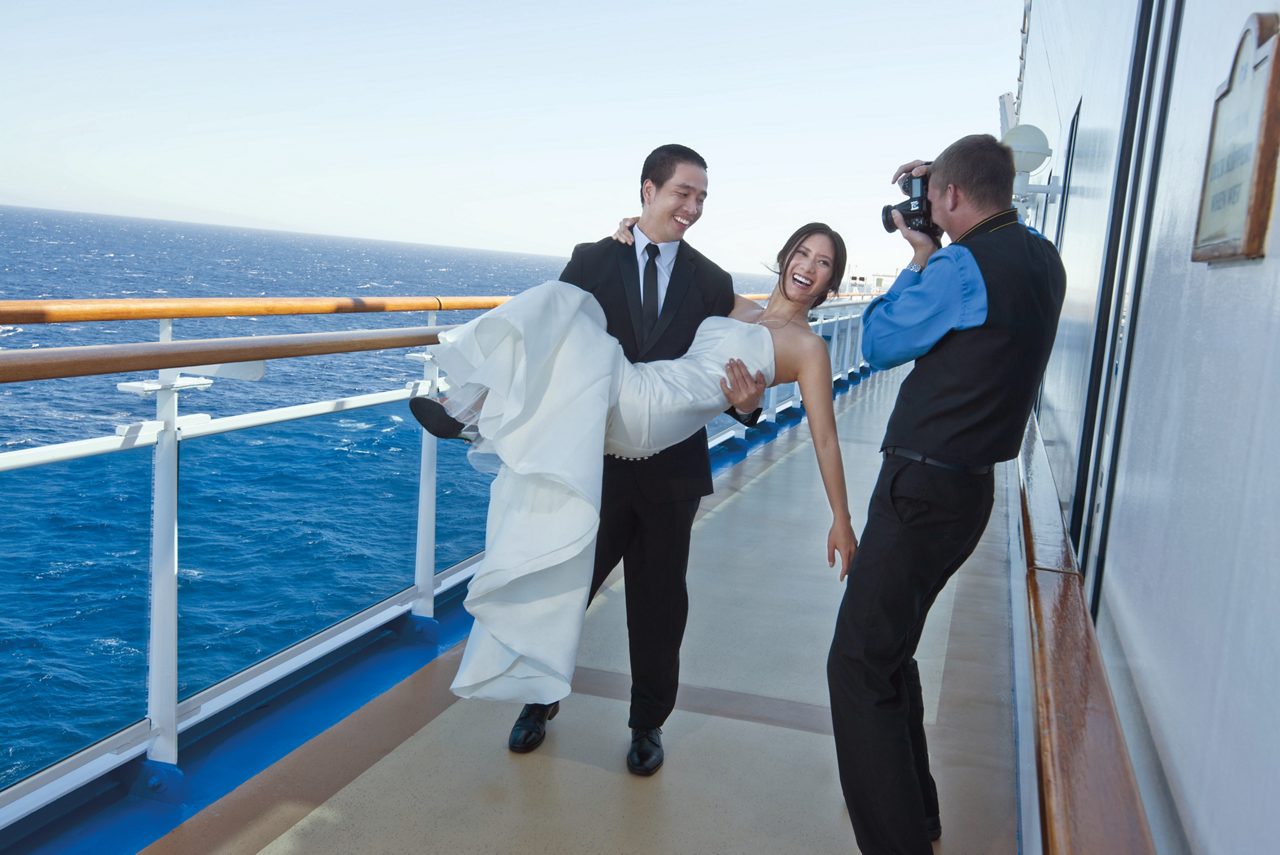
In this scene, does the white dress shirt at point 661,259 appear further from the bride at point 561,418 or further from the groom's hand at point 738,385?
the groom's hand at point 738,385

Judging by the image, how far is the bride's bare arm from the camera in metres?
2.13

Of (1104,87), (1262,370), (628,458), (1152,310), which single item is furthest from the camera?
(1104,87)

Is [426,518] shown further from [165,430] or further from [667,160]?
[667,160]

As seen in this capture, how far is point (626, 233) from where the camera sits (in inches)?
94.7

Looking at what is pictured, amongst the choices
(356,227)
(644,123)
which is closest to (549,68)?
(644,123)

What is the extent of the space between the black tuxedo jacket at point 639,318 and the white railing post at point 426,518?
88 centimetres

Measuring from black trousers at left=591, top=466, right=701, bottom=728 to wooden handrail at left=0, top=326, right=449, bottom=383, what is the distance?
2.59 ft

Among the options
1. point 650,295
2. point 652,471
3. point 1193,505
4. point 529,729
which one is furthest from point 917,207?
point 529,729

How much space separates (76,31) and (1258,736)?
97122mm

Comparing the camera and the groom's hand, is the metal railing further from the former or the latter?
the camera

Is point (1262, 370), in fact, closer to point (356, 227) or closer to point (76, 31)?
point (356, 227)

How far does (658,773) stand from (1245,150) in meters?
1.80

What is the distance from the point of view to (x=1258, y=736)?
0.96 metres

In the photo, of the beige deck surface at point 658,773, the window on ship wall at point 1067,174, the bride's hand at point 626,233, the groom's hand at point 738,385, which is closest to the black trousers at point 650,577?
the beige deck surface at point 658,773
